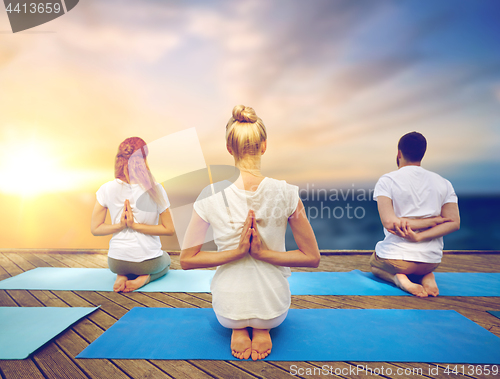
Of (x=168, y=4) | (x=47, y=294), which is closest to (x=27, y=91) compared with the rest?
(x=168, y=4)

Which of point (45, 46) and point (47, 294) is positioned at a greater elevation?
point (45, 46)

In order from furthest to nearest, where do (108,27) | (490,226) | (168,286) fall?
(490,226) → (108,27) → (168,286)

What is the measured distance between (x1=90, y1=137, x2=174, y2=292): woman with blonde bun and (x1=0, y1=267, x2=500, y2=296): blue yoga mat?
0.19 metres

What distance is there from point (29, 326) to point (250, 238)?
1.48 metres

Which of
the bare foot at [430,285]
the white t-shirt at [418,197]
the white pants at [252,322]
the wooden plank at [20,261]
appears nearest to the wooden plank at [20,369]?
the white pants at [252,322]

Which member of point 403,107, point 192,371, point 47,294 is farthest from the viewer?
point 403,107

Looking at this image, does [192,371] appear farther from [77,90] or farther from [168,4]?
[168,4]

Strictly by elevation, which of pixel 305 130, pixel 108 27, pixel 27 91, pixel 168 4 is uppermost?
pixel 168 4

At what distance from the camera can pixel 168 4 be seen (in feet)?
15.1

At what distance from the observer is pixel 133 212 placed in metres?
2.12

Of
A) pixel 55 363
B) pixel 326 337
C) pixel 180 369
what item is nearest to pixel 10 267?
pixel 55 363

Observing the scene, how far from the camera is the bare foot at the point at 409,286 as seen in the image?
6.41 feet

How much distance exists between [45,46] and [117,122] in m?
1.67

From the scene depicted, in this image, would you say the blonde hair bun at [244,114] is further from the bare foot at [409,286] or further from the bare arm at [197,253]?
the bare foot at [409,286]
